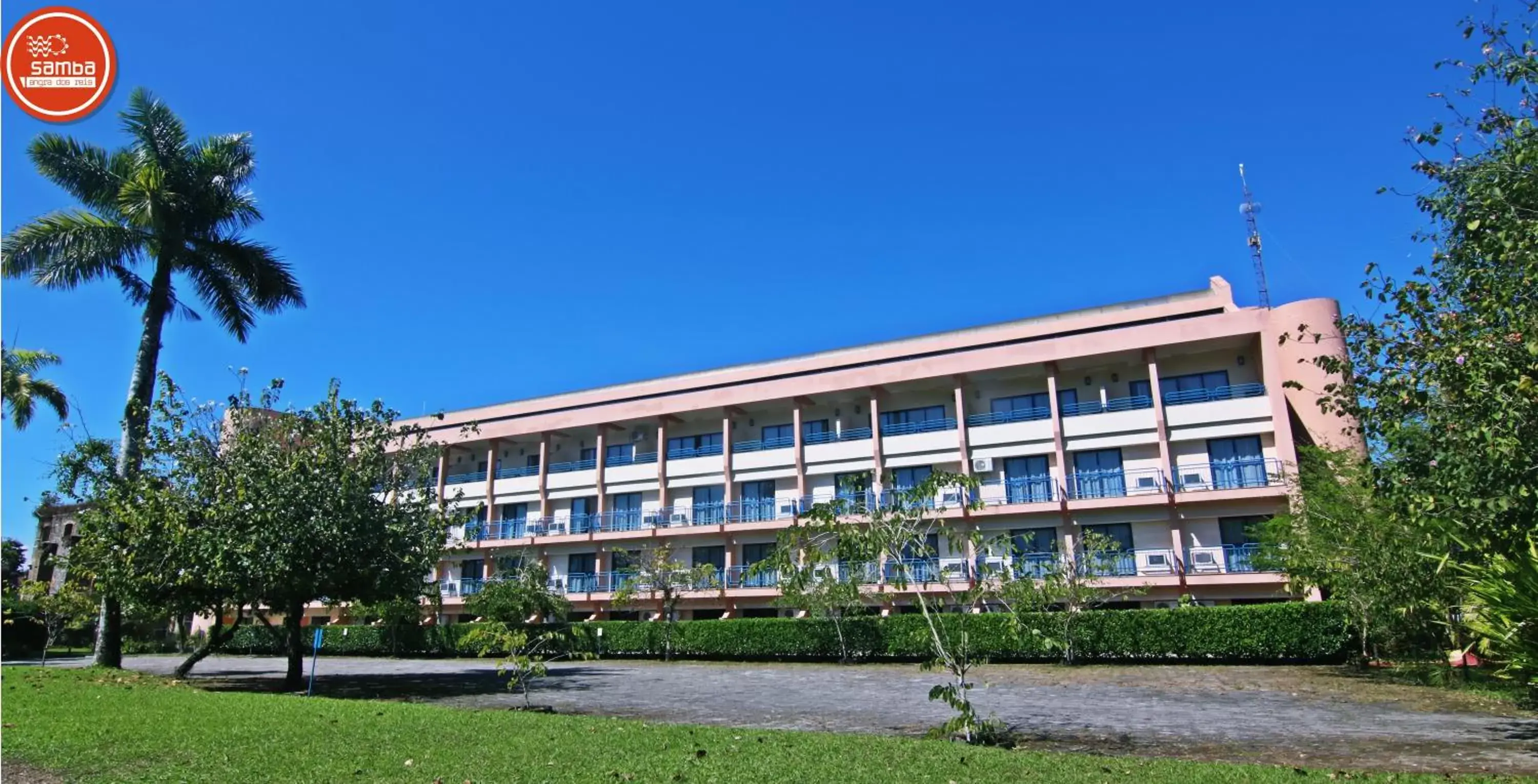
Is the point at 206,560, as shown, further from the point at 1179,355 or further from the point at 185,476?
the point at 1179,355

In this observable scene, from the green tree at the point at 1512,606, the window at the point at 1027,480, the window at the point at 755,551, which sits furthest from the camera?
the window at the point at 755,551

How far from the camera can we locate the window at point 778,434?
119 ft

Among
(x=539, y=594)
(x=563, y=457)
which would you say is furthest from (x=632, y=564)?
(x=563, y=457)

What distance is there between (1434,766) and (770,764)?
617 centimetres

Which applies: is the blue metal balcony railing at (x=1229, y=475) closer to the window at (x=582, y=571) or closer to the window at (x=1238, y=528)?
the window at (x=1238, y=528)

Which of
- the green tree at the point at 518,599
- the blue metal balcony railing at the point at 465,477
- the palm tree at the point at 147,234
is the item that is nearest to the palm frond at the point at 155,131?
the palm tree at the point at 147,234

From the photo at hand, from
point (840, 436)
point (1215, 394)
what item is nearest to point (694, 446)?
point (840, 436)

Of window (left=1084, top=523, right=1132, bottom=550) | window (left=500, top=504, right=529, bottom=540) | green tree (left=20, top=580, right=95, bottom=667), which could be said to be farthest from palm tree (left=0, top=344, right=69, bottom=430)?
window (left=1084, top=523, right=1132, bottom=550)

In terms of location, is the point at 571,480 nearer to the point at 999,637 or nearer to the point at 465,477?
the point at 465,477

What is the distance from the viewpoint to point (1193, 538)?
28188mm

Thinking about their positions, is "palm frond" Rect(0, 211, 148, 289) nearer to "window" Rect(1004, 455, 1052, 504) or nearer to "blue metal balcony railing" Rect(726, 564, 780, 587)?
"blue metal balcony railing" Rect(726, 564, 780, 587)

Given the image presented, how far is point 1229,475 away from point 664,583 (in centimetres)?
1930

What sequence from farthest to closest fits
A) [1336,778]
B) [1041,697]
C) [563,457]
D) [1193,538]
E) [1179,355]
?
[563,457] → [1179,355] → [1193,538] → [1041,697] → [1336,778]

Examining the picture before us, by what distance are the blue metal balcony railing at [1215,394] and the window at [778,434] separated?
14.1 m
